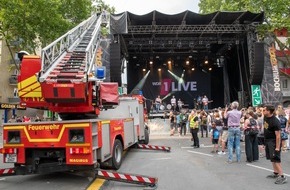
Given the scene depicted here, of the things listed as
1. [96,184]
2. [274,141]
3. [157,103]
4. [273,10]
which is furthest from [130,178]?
[157,103]

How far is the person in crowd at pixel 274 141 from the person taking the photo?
26.0ft

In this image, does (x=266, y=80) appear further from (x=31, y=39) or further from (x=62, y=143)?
(x=62, y=143)

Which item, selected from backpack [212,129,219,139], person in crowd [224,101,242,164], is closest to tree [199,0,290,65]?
backpack [212,129,219,139]

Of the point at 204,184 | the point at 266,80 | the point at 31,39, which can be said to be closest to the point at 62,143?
the point at 204,184

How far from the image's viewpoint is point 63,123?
809 cm

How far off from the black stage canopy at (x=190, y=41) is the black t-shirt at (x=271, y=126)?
1550 cm

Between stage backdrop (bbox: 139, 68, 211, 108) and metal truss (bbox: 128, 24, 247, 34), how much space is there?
10824 millimetres

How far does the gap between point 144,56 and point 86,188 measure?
86.8 ft

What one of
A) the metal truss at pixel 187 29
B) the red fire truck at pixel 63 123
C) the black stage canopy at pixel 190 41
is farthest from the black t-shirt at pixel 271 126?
the metal truss at pixel 187 29

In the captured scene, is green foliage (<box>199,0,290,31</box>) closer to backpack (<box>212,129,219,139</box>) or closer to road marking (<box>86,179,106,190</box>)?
backpack (<box>212,129,219,139</box>)

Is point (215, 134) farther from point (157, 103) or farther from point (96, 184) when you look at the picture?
point (157, 103)

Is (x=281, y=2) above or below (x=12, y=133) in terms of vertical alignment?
above

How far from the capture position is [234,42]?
27.0 m

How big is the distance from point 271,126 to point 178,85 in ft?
89.6
